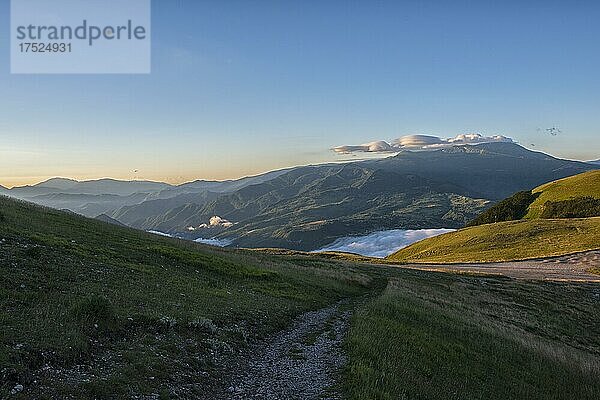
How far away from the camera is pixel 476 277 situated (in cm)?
6925

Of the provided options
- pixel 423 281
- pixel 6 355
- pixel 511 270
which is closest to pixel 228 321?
pixel 6 355

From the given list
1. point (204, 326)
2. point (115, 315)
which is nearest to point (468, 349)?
point (204, 326)

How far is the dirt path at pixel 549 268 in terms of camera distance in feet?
240

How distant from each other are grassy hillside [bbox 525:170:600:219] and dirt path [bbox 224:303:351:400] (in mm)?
159067

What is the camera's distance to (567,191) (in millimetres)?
169750

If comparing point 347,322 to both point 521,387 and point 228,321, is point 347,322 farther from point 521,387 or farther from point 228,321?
point 521,387

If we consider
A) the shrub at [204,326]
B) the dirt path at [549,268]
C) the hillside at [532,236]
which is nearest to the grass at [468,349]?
the shrub at [204,326]

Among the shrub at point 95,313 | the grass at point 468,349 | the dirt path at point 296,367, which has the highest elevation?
the shrub at point 95,313

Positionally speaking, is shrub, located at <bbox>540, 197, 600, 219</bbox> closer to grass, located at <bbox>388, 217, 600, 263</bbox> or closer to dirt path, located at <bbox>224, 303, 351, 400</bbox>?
grass, located at <bbox>388, 217, 600, 263</bbox>

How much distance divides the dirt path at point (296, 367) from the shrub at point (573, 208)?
14937 cm

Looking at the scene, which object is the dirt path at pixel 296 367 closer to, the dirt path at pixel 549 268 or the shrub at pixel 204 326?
the shrub at pixel 204 326

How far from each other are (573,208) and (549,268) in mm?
82962

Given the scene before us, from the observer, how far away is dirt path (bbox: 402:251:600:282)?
7312 centimetres

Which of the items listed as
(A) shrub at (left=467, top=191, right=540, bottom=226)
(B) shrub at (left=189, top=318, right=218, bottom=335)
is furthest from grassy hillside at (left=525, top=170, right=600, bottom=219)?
(B) shrub at (left=189, top=318, right=218, bottom=335)
